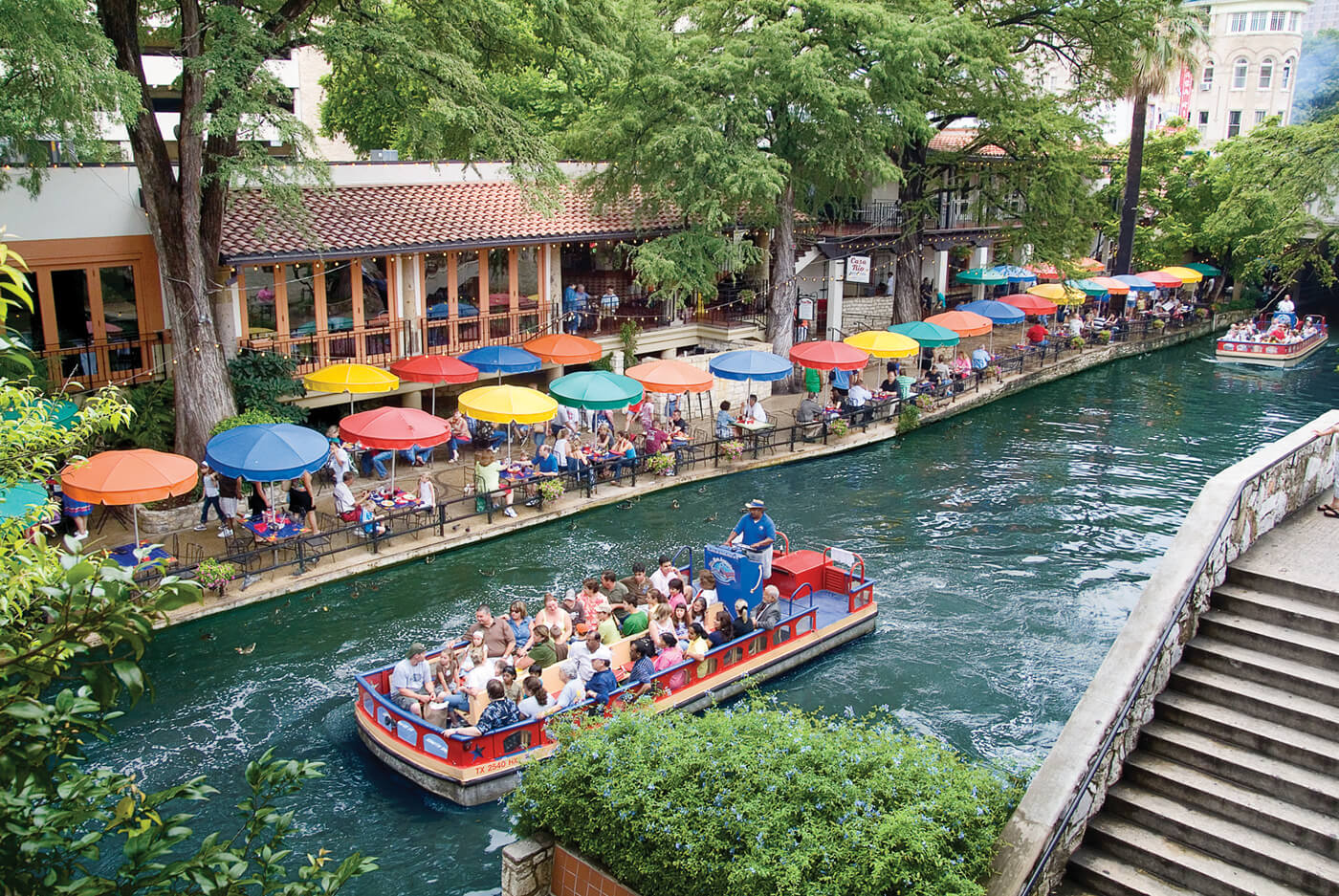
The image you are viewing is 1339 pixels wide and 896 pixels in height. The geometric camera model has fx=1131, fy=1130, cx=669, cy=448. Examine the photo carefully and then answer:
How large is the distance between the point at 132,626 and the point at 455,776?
900 centimetres

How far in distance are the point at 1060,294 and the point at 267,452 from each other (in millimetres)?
32355

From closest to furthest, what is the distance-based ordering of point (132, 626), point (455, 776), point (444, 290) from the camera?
point (132, 626) → point (455, 776) → point (444, 290)

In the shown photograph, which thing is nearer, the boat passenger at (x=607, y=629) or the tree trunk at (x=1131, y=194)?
the boat passenger at (x=607, y=629)

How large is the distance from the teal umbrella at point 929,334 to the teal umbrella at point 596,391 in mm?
10866

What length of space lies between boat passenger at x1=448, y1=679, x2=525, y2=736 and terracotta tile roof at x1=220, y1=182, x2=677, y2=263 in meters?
11.9

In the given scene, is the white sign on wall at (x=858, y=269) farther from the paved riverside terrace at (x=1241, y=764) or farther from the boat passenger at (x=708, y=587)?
the paved riverside terrace at (x=1241, y=764)

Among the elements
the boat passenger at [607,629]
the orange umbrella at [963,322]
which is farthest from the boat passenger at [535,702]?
the orange umbrella at [963,322]

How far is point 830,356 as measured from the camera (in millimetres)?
28047

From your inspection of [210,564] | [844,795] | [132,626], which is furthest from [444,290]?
[132,626]

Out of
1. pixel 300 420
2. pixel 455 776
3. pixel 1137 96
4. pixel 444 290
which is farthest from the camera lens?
pixel 1137 96

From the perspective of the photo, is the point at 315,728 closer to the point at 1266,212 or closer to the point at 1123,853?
the point at 1123,853

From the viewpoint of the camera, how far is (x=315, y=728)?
14867mm

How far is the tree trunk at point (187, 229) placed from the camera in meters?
20.0

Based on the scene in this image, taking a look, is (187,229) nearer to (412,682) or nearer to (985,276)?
(412,682)
